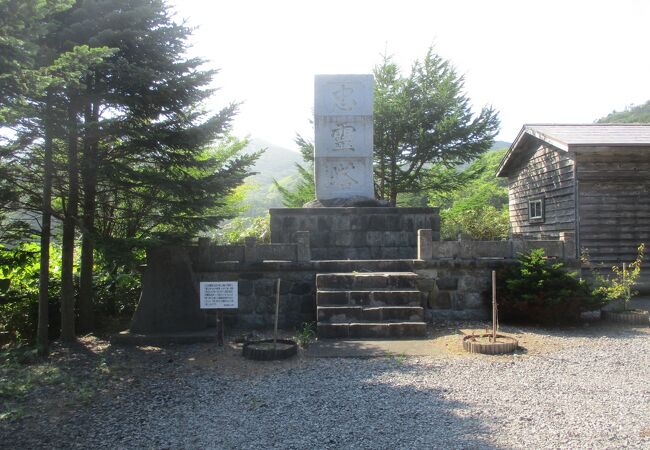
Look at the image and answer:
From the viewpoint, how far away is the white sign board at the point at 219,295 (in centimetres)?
669

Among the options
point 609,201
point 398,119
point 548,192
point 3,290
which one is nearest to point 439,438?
point 3,290

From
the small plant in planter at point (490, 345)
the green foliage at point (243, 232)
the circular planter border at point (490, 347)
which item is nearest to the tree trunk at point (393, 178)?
the green foliage at point (243, 232)

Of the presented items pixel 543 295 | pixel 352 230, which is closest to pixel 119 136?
pixel 352 230

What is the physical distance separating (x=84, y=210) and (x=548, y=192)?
39.8 feet

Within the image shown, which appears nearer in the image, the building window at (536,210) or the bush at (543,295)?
the bush at (543,295)

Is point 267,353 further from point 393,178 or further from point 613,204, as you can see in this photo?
point 393,178

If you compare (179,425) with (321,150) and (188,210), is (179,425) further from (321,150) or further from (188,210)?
(321,150)

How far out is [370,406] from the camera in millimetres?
4398

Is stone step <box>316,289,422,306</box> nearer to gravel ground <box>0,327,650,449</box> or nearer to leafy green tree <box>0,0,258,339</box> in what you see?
gravel ground <box>0,327,650,449</box>

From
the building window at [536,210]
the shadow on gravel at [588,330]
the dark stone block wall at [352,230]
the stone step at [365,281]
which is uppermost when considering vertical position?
the building window at [536,210]

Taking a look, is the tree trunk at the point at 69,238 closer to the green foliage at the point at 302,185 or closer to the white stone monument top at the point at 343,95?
the white stone monument top at the point at 343,95

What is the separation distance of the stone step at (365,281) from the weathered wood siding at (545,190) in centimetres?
522

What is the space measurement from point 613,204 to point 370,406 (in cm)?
1084

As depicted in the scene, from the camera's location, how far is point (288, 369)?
5641mm
